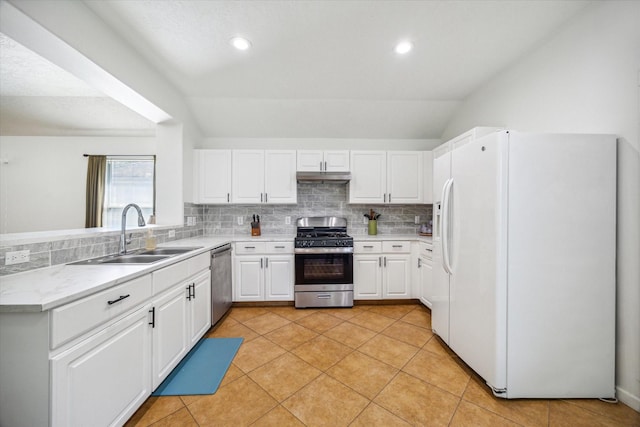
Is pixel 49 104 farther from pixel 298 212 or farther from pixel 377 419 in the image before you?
pixel 377 419

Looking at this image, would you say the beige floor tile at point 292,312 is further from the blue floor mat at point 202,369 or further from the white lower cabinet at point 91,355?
the white lower cabinet at point 91,355

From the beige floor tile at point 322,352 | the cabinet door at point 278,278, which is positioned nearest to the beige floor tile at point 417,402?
the beige floor tile at point 322,352

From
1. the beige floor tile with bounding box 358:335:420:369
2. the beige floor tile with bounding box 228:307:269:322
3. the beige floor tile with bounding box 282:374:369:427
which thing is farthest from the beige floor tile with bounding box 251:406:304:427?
the beige floor tile with bounding box 228:307:269:322

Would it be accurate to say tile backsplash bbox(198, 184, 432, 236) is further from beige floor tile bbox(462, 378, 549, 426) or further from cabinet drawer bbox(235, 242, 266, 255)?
beige floor tile bbox(462, 378, 549, 426)

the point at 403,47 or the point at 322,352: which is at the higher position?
the point at 403,47

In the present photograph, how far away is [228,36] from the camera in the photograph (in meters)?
2.02

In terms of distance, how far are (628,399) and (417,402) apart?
1366 millimetres

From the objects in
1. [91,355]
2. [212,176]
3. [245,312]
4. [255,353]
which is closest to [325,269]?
[245,312]

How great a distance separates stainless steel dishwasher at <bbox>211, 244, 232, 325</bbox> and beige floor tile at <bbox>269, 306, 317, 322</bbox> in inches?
24.0

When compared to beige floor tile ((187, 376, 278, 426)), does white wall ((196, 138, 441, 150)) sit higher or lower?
higher

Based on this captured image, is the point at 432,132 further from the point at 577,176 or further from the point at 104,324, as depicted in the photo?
the point at 104,324

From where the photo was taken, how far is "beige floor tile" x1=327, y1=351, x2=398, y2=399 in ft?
5.46

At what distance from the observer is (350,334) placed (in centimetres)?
240

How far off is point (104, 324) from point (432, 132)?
425 cm
